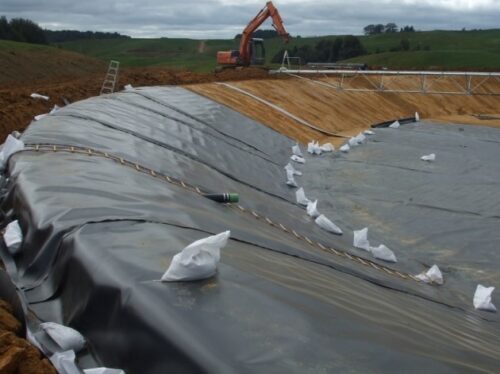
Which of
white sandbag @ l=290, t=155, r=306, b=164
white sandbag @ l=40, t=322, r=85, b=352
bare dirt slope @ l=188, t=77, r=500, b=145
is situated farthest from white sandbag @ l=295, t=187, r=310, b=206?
bare dirt slope @ l=188, t=77, r=500, b=145

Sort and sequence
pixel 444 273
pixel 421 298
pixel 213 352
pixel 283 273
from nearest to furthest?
pixel 213 352 → pixel 283 273 → pixel 421 298 → pixel 444 273

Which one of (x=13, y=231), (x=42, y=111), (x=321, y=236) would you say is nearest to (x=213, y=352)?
(x=13, y=231)

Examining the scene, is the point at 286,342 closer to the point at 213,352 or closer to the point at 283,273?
the point at 213,352

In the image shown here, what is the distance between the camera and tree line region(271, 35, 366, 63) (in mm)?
55125

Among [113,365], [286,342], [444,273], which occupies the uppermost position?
[286,342]

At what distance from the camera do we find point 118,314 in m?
2.80

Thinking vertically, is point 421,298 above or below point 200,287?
below

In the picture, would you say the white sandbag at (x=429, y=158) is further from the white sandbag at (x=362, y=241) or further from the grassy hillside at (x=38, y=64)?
the grassy hillside at (x=38, y=64)

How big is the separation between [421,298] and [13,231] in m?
3.66

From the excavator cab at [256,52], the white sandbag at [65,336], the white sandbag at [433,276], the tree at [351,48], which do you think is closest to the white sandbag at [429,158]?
the white sandbag at [433,276]

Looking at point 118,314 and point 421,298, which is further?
point 421,298

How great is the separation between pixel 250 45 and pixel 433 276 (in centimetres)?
2104

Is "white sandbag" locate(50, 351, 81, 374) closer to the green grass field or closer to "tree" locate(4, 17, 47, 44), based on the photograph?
the green grass field

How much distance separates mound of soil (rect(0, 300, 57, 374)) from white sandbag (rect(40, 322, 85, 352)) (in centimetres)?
12
